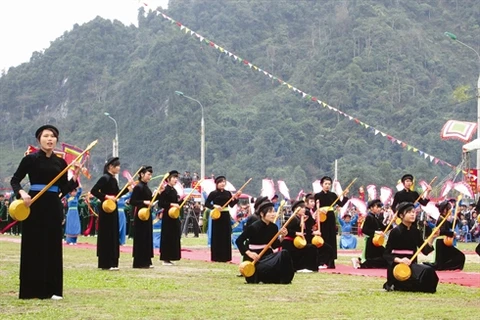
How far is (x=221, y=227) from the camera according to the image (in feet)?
68.4

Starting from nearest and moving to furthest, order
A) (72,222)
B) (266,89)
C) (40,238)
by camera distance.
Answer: (40,238)
(72,222)
(266,89)

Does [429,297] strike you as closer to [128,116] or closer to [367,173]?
[367,173]

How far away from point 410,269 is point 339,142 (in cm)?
7411

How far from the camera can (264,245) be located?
47.2 feet

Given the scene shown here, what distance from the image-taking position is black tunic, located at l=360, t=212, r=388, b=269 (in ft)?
60.6

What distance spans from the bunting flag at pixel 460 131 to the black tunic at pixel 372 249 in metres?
17.9

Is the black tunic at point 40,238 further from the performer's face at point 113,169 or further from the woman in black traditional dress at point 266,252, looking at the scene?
the performer's face at point 113,169

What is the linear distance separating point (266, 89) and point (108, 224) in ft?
290

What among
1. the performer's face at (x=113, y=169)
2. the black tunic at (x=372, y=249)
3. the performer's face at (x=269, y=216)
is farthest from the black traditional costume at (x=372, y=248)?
the performer's face at (x=113, y=169)

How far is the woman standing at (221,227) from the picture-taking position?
20.4 m

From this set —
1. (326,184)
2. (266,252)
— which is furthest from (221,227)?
(266,252)

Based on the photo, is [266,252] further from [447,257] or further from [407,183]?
[407,183]

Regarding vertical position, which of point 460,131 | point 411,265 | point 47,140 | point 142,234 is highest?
point 460,131

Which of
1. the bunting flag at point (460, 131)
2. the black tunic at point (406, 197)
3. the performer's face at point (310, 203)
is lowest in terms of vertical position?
the performer's face at point (310, 203)
